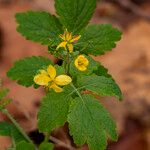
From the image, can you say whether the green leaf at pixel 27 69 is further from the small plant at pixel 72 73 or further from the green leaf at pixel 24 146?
the green leaf at pixel 24 146

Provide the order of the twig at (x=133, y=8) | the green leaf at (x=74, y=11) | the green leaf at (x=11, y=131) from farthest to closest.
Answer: the twig at (x=133, y=8) < the green leaf at (x=11, y=131) < the green leaf at (x=74, y=11)

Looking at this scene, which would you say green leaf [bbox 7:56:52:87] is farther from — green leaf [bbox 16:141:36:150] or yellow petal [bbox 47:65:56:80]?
green leaf [bbox 16:141:36:150]

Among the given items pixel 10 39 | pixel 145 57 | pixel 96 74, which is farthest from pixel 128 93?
pixel 96 74

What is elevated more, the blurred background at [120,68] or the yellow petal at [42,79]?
the yellow petal at [42,79]

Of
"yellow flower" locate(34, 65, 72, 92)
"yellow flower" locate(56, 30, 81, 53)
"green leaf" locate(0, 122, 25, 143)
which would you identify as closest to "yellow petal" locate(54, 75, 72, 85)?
"yellow flower" locate(34, 65, 72, 92)

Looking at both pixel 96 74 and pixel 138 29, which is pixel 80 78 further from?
pixel 138 29

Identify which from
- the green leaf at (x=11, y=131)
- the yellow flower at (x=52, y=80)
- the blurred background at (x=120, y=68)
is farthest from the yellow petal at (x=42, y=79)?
the blurred background at (x=120, y=68)

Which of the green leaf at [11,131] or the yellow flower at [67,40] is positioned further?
the green leaf at [11,131]

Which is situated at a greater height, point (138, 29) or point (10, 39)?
point (138, 29)
